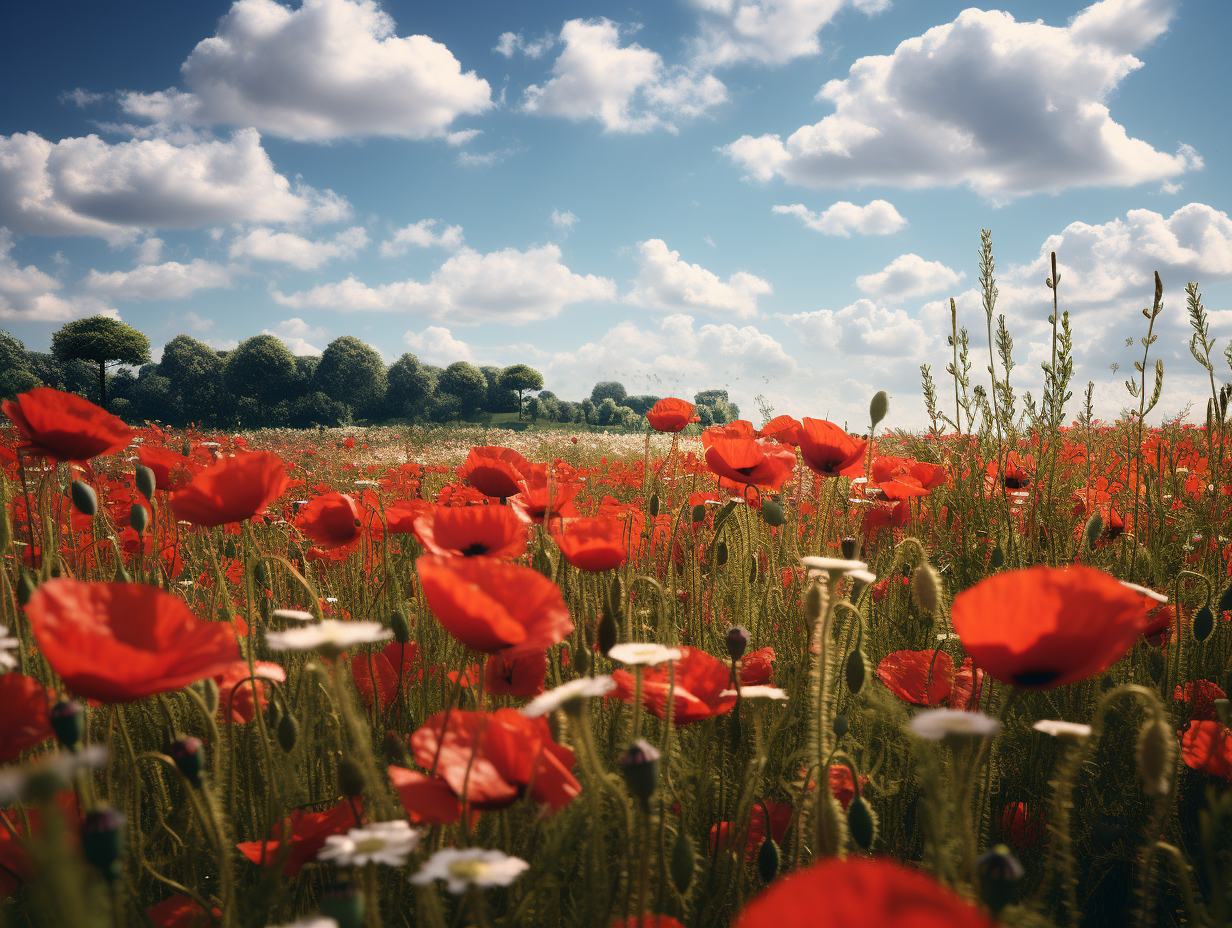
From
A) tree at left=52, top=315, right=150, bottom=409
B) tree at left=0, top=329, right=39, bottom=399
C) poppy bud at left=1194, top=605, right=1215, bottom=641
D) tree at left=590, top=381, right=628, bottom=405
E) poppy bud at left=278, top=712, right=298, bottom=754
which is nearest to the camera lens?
poppy bud at left=278, top=712, right=298, bottom=754

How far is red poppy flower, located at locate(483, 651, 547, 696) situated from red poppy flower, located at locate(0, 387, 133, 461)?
0.86 m

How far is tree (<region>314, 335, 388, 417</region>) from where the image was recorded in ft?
162

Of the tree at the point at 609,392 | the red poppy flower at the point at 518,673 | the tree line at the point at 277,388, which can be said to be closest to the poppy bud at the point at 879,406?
the red poppy flower at the point at 518,673

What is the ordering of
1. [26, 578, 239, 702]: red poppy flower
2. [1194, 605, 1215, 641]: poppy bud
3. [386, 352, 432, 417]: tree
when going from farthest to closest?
[386, 352, 432, 417]: tree < [1194, 605, 1215, 641]: poppy bud < [26, 578, 239, 702]: red poppy flower

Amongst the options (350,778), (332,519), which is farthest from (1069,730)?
(332,519)

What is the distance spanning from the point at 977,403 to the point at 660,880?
2.42 metres

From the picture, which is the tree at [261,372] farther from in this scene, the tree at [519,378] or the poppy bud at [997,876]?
the poppy bud at [997,876]

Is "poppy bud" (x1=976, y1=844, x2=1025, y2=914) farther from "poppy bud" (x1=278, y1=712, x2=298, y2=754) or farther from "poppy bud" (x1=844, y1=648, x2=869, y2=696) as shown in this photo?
"poppy bud" (x1=278, y1=712, x2=298, y2=754)

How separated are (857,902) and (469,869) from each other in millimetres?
431

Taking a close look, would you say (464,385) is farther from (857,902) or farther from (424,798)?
(857,902)

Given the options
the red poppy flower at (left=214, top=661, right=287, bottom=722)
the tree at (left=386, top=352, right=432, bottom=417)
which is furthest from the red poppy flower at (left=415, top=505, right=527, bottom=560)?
the tree at (left=386, top=352, right=432, bottom=417)

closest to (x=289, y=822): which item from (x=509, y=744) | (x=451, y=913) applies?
(x=451, y=913)

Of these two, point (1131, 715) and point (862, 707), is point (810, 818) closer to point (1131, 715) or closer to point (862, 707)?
point (862, 707)

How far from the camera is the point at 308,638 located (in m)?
0.73
